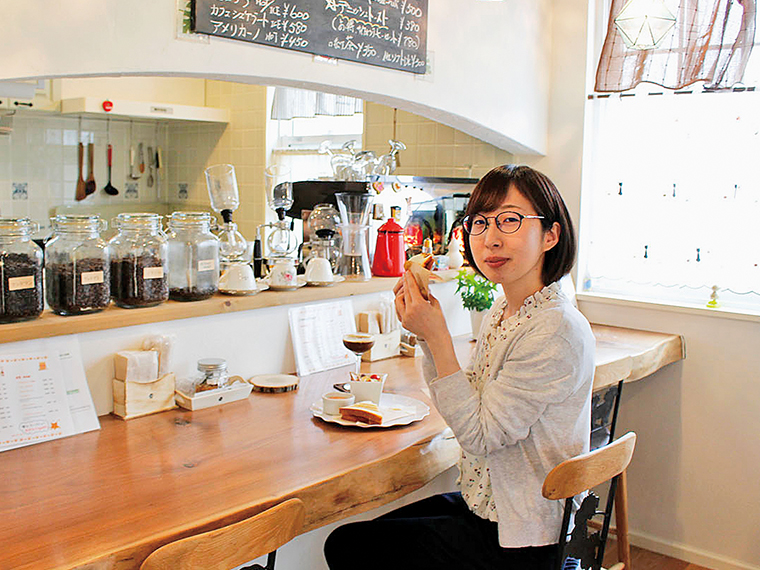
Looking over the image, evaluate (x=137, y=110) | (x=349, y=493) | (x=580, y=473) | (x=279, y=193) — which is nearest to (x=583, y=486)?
(x=580, y=473)

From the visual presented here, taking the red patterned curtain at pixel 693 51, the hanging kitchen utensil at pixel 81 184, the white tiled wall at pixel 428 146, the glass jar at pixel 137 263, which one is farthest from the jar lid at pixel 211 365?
the hanging kitchen utensil at pixel 81 184

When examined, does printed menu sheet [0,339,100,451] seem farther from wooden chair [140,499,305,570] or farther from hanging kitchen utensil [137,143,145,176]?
hanging kitchen utensil [137,143,145,176]

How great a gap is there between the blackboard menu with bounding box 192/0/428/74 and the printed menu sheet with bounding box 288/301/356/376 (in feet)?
2.82

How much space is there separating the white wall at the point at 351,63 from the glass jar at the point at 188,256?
43 cm

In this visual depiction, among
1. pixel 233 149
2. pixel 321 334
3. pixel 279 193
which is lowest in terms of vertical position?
pixel 321 334

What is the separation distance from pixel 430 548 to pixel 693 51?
2393 millimetres

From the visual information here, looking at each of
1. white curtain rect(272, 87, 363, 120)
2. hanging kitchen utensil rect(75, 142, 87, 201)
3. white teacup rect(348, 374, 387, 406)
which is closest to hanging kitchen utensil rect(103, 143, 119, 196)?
hanging kitchen utensil rect(75, 142, 87, 201)

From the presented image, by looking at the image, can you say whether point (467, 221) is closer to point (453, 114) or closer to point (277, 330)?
point (277, 330)

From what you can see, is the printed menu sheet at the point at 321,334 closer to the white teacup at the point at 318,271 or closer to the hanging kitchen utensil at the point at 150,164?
the white teacup at the point at 318,271

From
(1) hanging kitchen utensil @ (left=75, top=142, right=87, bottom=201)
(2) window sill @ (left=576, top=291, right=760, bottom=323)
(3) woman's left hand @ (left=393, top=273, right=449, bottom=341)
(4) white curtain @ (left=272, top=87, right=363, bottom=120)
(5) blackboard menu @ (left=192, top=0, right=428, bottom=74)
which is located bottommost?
(2) window sill @ (left=576, top=291, right=760, bottom=323)

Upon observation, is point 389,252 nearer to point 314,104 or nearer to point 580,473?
point 580,473

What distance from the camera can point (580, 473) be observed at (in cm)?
154

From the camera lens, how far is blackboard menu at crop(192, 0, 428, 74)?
85.8 inches

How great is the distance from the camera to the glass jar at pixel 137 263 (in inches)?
78.6
